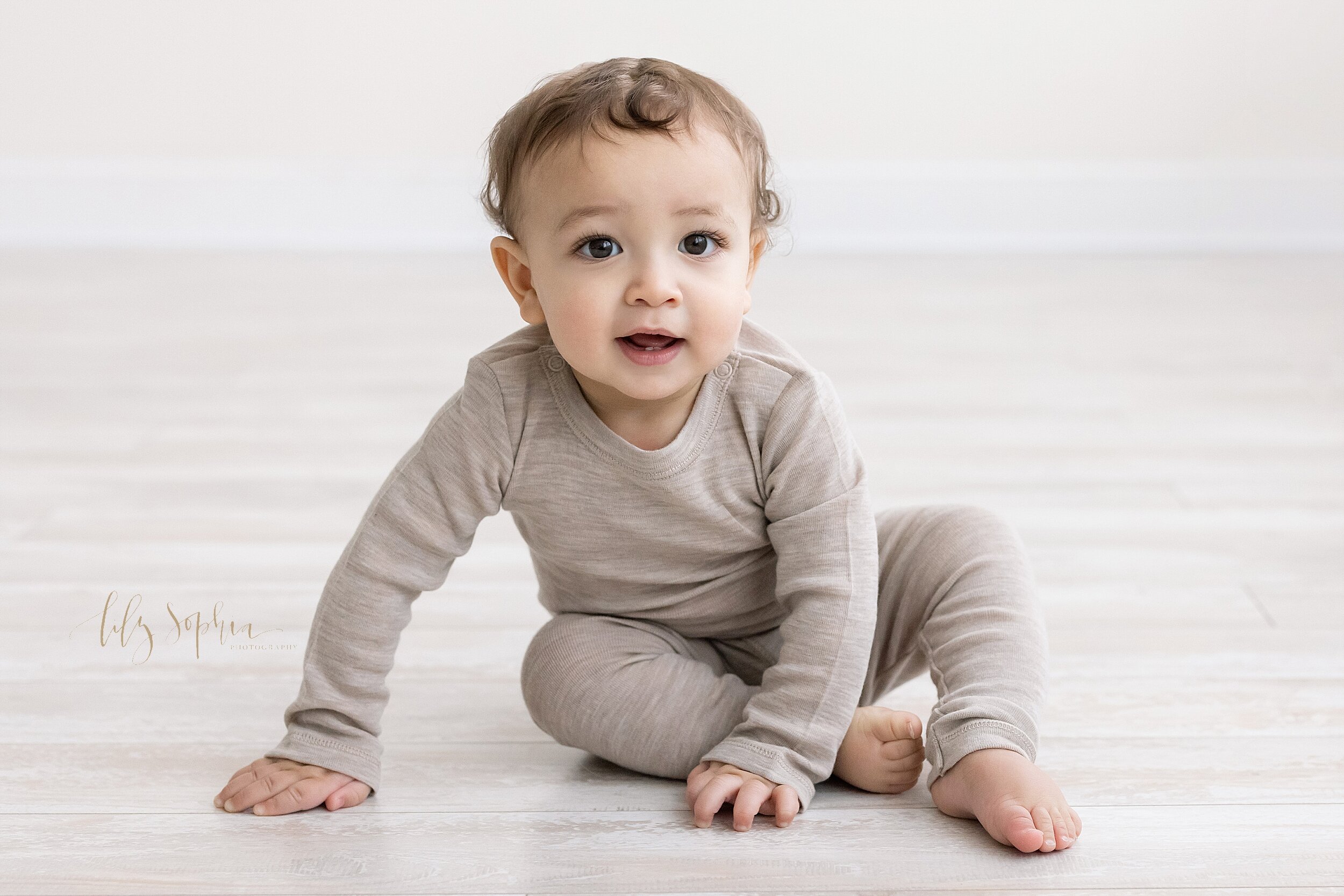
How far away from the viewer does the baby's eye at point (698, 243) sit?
32.7 inches

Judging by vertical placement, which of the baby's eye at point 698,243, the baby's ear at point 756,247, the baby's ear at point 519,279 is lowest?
the baby's ear at point 519,279

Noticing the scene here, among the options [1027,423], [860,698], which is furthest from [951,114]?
[860,698]

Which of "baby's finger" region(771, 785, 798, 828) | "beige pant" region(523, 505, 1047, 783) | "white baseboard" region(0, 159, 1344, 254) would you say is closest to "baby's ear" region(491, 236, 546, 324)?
"beige pant" region(523, 505, 1047, 783)

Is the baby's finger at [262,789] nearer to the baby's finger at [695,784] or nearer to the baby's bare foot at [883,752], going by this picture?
the baby's finger at [695,784]

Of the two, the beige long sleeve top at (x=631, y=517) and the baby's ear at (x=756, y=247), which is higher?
the baby's ear at (x=756, y=247)

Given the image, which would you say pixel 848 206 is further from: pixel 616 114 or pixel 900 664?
pixel 616 114

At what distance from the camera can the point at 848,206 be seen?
10.6 ft

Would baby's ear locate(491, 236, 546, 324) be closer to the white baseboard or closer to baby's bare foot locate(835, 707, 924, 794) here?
baby's bare foot locate(835, 707, 924, 794)

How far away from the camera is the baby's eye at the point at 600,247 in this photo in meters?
0.82

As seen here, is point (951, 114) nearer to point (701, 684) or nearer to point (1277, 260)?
point (1277, 260)

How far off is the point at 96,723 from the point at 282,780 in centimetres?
20

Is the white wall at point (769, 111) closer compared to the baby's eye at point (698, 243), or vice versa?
the baby's eye at point (698, 243)

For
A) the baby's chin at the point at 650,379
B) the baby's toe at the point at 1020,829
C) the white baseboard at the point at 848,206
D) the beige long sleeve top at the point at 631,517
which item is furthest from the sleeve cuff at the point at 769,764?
the white baseboard at the point at 848,206

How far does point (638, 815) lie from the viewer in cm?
87
